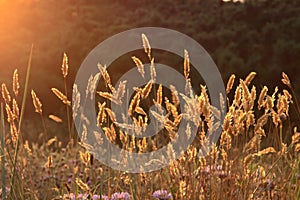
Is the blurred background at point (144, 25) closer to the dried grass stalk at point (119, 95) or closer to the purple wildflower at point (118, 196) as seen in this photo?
the purple wildflower at point (118, 196)

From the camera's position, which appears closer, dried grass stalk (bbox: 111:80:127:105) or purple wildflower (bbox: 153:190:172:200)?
dried grass stalk (bbox: 111:80:127:105)

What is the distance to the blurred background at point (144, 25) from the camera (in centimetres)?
1200

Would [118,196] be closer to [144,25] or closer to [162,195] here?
[162,195]

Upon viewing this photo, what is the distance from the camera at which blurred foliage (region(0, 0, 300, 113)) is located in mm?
12031

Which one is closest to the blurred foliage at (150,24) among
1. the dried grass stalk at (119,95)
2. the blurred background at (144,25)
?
the blurred background at (144,25)

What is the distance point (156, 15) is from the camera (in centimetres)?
1430

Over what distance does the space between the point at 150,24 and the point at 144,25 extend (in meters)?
0.17

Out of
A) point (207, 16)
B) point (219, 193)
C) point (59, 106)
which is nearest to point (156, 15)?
point (207, 16)

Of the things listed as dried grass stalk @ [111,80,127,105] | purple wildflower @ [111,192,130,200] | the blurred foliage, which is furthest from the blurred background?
dried grass stalk @ [111,80,127,105]

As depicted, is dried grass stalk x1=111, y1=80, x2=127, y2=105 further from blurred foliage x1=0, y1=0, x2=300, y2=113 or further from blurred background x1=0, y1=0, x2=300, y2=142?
blurred foliage x1=0, y1=0, x2=300, y2=113

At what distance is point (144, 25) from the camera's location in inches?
555

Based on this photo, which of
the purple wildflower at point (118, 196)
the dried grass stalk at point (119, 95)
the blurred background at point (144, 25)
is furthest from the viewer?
the blurred background at point (144, 25)

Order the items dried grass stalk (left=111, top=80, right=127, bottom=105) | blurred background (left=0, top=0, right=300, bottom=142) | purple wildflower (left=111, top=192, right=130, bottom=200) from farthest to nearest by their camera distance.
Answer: blurred background (left=0, top=0, right=300, bottom=142)
purple wildflower (left=111, top=192, right=130, bottom=200)
dried grass stalk (left=111, top=80, right=127, bottom=105)

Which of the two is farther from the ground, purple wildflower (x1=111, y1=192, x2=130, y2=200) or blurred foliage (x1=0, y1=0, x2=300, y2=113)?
blurred foliage (x1=0, y1=0, x2=300, y2=113)
